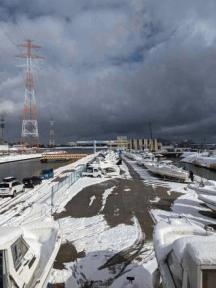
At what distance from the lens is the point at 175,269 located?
22.5 feet

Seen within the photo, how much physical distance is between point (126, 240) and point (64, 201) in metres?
10.0

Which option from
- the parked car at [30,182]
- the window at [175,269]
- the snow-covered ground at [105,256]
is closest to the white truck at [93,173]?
the parked car at [30,182]

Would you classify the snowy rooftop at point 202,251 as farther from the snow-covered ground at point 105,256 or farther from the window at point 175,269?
the snow-covered ground at point 105,256

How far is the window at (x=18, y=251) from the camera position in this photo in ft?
23.6

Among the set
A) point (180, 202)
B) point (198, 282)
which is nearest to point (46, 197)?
point (180, 202)

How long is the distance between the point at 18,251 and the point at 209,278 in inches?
181

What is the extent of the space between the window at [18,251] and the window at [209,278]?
4236mm

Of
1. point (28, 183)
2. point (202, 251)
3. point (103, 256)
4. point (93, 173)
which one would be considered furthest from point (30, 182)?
point (202, 251)

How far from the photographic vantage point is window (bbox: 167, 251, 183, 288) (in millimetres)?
6496

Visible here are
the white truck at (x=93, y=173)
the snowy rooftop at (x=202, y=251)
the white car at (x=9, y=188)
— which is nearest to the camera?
the snowy rooftop at (x=202, y=251)

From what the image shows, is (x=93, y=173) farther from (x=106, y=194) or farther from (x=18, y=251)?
(x=18, y=251)

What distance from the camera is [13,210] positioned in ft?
65.4

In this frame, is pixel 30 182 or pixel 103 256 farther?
pixel 30 182

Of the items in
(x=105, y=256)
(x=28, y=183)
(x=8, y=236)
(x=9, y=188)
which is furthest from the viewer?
(x=28, y=183)
